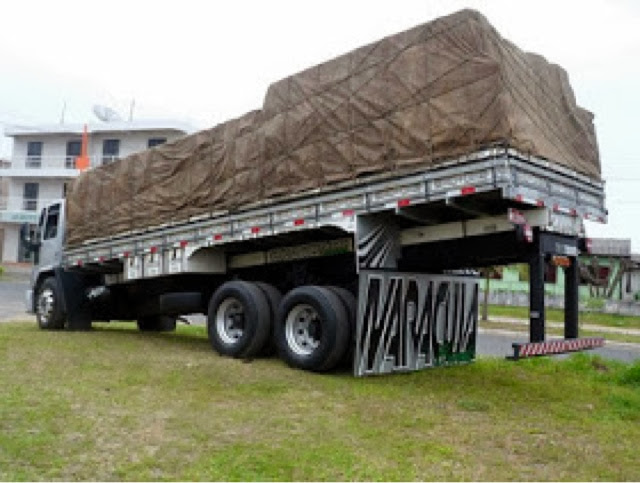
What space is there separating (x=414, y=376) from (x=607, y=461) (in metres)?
3.50

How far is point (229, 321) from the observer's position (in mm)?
9445

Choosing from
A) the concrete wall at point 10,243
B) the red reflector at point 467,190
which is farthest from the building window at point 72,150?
the red reflector at point 467,190

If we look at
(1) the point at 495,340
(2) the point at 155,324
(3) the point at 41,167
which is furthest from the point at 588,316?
(3) the point at 41,167

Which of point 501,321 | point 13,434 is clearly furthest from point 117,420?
point 501,321

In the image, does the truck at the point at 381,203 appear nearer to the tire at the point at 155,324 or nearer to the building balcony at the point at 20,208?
the tire at the point at 155,324

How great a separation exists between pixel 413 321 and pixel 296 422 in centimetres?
323

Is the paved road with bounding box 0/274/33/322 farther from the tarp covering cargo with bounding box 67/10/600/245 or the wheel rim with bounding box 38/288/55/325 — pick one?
the tarp covering cargo with bounding box 67/10/600/245

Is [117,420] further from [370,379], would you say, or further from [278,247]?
[278,247]

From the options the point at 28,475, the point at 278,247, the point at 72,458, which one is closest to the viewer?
the point at 28,475

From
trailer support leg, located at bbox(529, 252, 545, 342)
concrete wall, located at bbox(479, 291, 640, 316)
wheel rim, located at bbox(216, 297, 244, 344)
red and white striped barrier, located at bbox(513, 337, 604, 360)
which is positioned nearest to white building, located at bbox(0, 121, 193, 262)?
concrete wall, located at bbox(479, 291, 640, 316)

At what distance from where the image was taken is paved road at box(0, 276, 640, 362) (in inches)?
589

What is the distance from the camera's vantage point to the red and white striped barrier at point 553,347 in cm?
632

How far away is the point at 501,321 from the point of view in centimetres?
2425

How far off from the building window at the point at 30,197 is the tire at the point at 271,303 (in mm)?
36270
